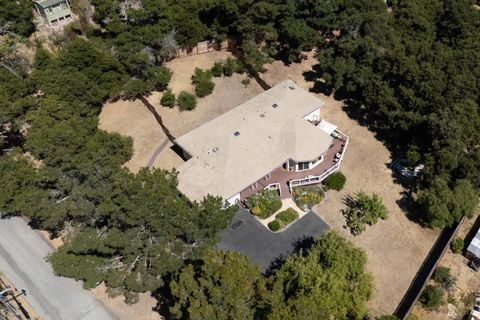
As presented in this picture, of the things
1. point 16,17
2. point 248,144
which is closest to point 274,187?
point 248,144

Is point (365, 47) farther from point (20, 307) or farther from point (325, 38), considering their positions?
point (20, 307)

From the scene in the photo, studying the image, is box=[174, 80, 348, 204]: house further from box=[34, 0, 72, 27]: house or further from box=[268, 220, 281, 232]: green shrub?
box=[34, 0, 72, 27]: house

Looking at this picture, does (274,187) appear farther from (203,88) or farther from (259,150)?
(203,88)

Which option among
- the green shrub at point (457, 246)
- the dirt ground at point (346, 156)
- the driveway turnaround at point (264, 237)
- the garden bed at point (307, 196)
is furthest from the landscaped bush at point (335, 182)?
the green shrub at point (457, 246)

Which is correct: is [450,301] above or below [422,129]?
below

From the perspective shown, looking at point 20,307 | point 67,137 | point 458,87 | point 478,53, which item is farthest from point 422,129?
point 20,307

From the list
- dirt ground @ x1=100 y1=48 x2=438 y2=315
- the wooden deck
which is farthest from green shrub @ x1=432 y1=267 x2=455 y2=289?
the wooden deck
